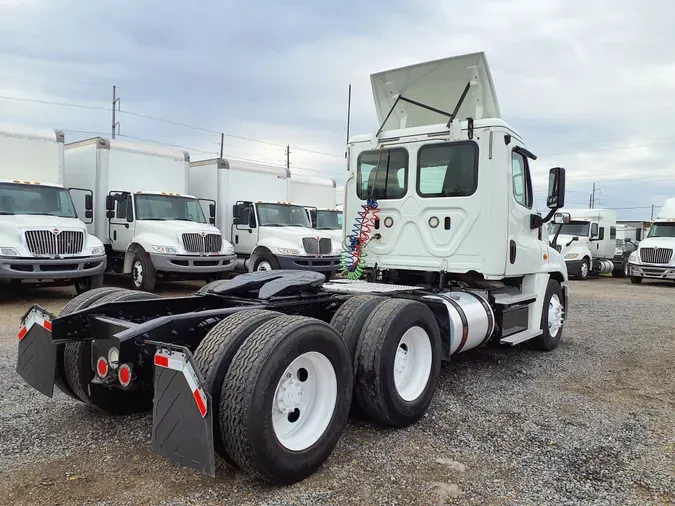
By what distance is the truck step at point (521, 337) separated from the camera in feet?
19.9

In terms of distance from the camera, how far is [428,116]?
22.0 ft

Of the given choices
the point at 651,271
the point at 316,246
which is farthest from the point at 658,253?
the point at 316,246

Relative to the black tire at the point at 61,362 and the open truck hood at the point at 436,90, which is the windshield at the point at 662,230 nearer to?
the open truck hood at the point at 436,90

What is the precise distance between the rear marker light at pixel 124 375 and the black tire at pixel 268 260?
10.9m

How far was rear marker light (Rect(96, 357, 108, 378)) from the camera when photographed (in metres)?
3.41

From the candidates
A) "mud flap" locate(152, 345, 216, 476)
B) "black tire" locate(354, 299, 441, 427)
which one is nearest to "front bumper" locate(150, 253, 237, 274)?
"black tire" locate(354, 299, 441, 427)

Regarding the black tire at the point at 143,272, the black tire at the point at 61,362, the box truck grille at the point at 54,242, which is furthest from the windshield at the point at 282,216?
the black tire at the point at 61,362

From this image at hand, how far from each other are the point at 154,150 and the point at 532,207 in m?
10.5

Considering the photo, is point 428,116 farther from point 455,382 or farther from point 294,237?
point 294,237

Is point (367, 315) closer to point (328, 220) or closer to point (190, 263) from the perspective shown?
point (190, 263)

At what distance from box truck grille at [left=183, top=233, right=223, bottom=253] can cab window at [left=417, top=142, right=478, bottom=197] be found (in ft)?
25.0

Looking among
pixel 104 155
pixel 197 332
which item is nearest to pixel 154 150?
pixel 104 155

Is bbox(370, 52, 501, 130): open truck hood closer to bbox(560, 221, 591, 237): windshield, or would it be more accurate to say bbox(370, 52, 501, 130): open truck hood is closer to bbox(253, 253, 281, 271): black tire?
bbox(253, 253, 281, 271): black tire

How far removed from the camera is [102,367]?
343 cm
